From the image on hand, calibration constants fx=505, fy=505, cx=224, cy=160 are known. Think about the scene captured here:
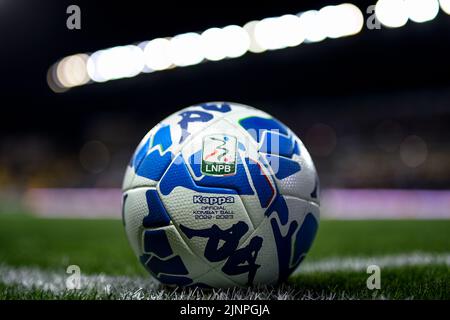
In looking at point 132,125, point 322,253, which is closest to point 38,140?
point 132,125

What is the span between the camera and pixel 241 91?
925 inches

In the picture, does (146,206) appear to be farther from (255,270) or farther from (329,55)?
(329,55)

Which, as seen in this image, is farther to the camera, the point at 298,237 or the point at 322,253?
the point at 322,253

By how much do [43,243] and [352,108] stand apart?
69.9 ft

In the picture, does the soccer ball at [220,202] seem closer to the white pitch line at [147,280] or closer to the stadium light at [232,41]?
the white pitch line at [147,280]

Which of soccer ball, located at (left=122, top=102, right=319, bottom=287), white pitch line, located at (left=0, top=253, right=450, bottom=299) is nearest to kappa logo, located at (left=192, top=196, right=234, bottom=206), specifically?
soccer ball, located at (left=122, top=102, right=319, bottom=287)

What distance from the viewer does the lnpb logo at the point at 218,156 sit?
2824 mm

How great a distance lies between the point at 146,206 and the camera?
2.97 m

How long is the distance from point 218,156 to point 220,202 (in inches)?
10.2

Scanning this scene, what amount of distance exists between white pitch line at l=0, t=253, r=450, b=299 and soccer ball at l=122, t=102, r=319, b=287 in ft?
0.30

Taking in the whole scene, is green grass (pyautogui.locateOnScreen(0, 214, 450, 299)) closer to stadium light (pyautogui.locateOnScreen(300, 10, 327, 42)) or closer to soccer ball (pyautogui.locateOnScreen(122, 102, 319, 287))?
soccer ball (pyautogui.locateOnScreen(122, 102, 319, 287))

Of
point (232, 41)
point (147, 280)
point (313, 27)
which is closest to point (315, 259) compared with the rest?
point (147, 280)

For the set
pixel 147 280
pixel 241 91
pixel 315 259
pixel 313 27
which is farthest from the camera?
pixel 241 91

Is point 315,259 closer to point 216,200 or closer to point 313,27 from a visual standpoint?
point 216,200
